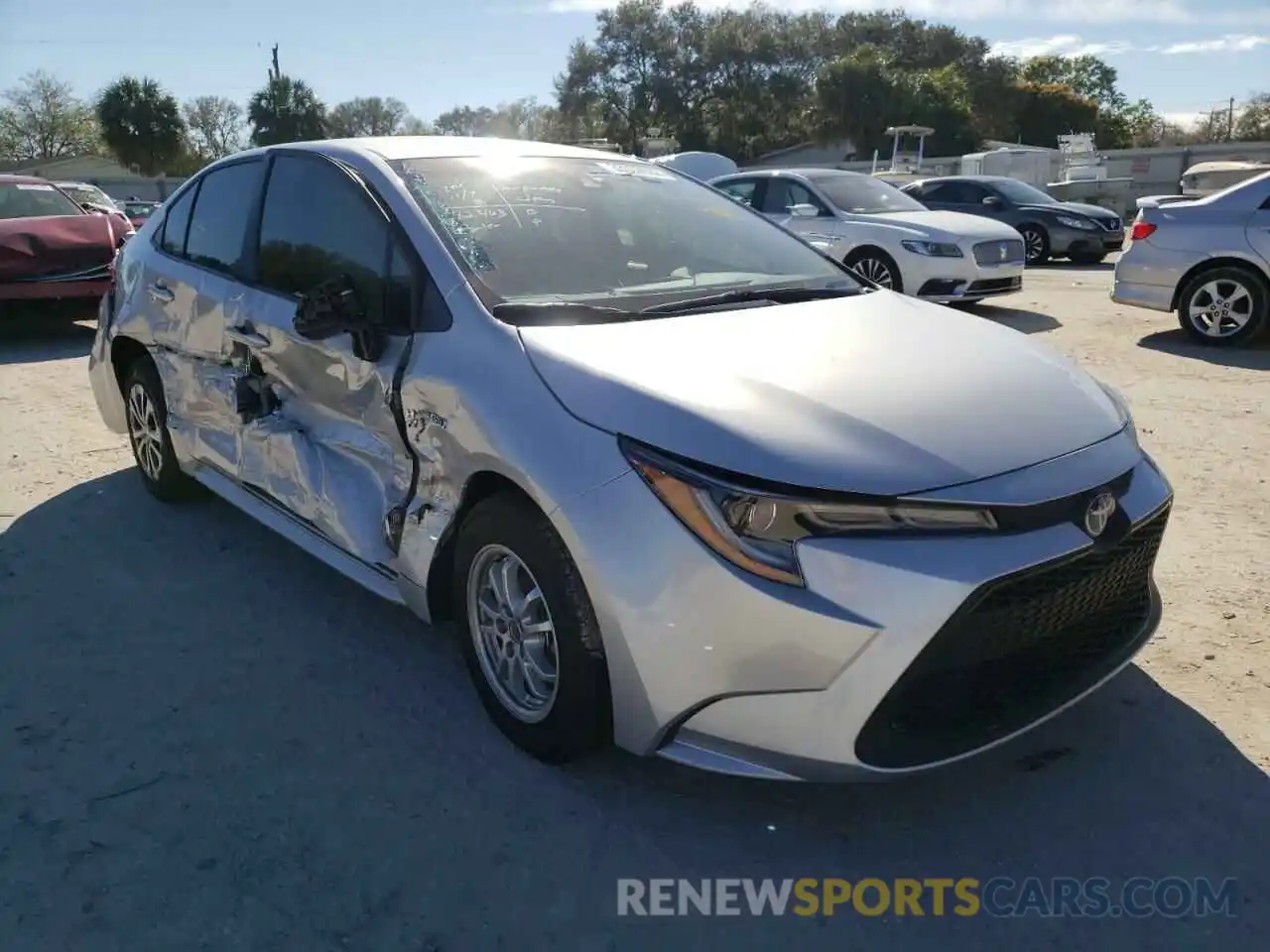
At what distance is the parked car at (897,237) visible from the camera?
391 inches

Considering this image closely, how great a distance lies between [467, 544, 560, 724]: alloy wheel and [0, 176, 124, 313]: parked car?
7897mm

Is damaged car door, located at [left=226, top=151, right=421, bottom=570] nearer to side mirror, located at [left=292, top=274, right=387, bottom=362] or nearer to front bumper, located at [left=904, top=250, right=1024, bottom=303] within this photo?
side mirror, located at [left=292, top=274, right=387, bottom=362]

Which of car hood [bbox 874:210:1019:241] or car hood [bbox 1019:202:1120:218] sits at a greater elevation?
car hood [bbox 874:210:1019:241]

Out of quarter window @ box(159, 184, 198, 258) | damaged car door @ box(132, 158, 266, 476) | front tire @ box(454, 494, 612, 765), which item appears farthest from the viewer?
quarter window @ box(159, 184, 198, 258)

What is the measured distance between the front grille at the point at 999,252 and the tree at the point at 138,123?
171 feet

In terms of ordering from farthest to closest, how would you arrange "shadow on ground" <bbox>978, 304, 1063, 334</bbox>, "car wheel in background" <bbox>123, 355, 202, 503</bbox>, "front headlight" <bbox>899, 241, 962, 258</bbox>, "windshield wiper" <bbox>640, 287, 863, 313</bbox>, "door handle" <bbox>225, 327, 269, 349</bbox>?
"front headlight" <bbox>899, 241, 962, 258</bbox> → "shadow on ground" <bbox>978, 304, 1063, 334</bbox> → "car wheel in background" <bbox>123, 355, 202, 503</bbox> → "door handle" <bbox>225, 327, 269, 349</bbox> → "windshield wiper" <bbox>640, 287, 863, 313</bbox>

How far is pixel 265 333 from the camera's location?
3641 mm

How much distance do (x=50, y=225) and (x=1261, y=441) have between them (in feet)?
33.6

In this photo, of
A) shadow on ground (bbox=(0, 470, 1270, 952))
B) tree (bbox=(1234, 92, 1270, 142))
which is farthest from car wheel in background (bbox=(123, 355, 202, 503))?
tree (bbox=(1234, 92, 1270, 142))

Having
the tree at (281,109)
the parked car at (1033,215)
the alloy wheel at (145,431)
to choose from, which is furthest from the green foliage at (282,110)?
the alloy wheel at (145,431)

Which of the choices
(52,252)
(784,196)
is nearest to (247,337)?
(52,252)

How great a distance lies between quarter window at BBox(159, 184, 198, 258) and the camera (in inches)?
178

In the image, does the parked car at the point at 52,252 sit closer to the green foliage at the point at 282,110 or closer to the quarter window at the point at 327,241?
the quarter window at the point at 327,241

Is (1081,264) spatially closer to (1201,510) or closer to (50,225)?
(1201,510)
